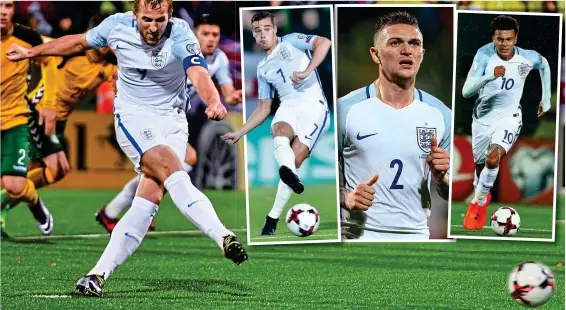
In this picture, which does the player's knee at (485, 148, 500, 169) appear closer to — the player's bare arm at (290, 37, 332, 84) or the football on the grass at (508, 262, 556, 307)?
the player's bare arm at (290, 37, 332, 84)

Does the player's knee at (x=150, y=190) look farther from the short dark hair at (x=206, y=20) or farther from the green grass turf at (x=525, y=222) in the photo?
the green grass turf at (x=525, y=222)

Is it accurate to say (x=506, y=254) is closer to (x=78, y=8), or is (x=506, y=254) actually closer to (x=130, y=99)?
(x=130, y=99)

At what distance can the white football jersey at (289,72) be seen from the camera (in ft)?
36.9

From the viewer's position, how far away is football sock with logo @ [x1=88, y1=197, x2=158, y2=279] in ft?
29.8

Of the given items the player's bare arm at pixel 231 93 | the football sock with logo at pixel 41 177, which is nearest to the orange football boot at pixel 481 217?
the player's bare arm at pixel 231 93

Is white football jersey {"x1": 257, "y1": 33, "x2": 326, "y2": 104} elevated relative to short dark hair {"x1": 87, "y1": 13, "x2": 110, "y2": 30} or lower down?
lower down

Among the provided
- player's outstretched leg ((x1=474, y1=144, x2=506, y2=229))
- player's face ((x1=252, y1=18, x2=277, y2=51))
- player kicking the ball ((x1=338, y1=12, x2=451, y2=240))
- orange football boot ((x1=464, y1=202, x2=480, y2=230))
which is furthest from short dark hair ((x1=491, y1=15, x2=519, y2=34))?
player's face ((x1=252, y1=18, x2=277, y2=51))

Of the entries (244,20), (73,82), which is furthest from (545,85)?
(73,82)

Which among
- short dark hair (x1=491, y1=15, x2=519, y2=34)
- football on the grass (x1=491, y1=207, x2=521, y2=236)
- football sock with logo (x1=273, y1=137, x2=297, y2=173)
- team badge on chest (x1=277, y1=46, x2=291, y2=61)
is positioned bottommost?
football on the grass (x1=491, y1=207, x2=521, y2=236)

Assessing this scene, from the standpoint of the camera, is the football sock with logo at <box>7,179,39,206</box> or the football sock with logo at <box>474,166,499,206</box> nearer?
the football sock with logo at <box>474,166,499,206</box>

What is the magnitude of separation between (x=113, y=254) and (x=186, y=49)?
177cm

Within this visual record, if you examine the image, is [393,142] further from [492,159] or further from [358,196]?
[492,159]

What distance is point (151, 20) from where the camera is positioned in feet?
31.2

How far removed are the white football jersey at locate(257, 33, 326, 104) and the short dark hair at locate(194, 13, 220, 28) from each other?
4.56ft
